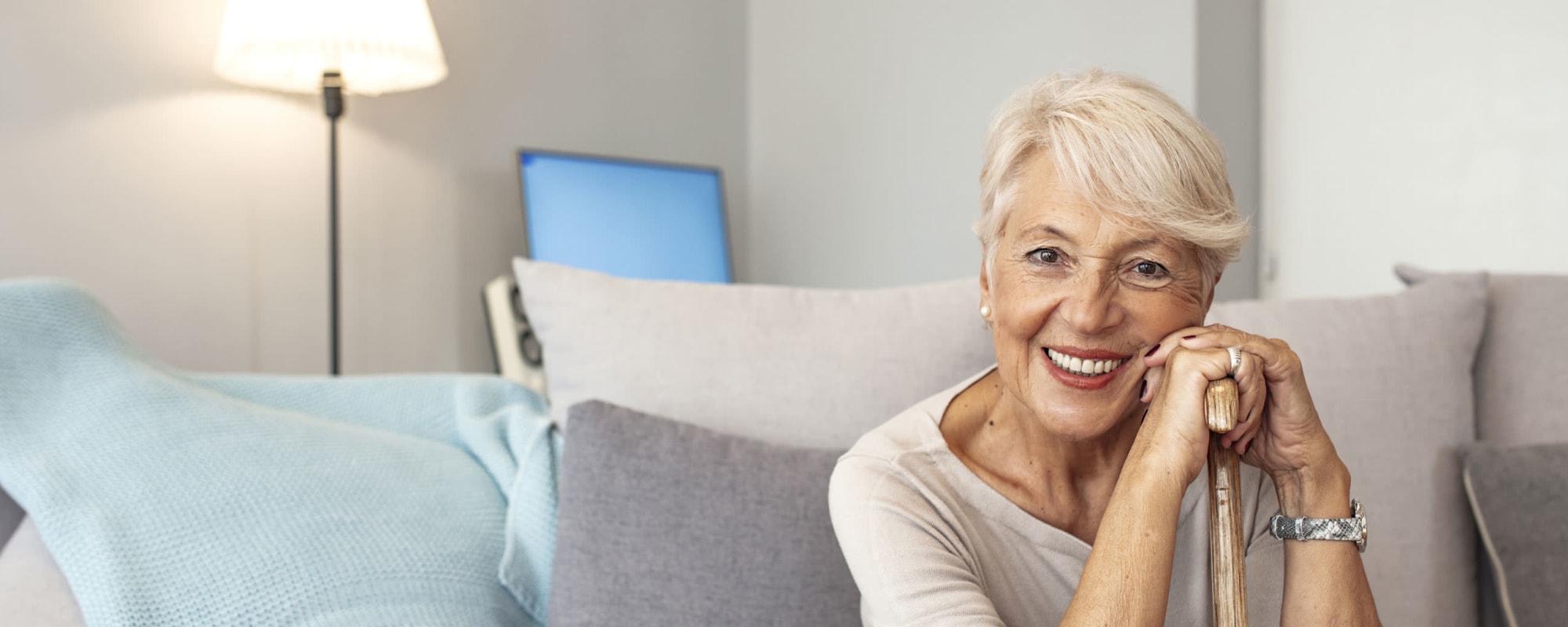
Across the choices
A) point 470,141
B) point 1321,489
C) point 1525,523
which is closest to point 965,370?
point 1321,489

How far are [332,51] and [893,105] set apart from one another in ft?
5.44

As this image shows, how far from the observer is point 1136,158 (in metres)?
1.08

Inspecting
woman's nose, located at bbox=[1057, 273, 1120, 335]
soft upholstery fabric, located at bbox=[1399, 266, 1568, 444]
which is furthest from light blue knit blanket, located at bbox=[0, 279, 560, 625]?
soft upholstery fabric, located at bbox=[1399, 266, 1568, 444]

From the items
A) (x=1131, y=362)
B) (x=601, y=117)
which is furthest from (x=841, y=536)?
(x=601, y=117)

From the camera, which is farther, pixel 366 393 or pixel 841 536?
pixel 366 393

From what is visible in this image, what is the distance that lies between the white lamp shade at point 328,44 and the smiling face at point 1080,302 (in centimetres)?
148

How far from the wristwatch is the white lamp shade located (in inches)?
70.6

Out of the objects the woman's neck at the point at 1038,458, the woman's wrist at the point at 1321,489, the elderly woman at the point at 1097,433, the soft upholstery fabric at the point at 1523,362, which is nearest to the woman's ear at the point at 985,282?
the elderly woman at the point at 1097,433

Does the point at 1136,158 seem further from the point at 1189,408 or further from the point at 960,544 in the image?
the point at 960,544

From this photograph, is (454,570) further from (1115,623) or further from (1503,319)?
(1503,319)

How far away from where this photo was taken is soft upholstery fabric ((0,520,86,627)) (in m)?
1.21

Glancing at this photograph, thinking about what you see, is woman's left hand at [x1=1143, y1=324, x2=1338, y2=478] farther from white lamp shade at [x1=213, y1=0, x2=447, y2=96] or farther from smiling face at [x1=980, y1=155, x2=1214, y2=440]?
white lamp shade at [x1=213, y1=0, x2=447, y2=96]

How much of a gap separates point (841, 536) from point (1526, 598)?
0.95m

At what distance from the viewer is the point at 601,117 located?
10.4 ft
